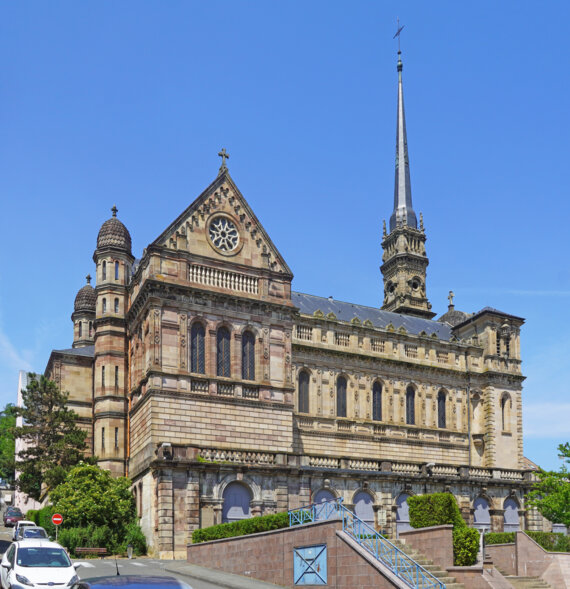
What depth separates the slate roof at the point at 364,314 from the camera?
202 ft

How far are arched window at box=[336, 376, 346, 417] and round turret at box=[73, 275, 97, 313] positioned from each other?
25364mm

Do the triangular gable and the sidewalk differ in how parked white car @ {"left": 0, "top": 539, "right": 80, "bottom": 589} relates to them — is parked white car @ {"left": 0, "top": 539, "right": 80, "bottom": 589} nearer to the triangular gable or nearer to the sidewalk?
the sidewalk

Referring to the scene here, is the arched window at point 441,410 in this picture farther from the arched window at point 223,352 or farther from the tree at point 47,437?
the tree at point 47,437

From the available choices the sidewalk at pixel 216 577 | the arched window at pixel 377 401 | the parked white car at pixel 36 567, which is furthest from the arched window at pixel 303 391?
the parked white car at pixel 36 567

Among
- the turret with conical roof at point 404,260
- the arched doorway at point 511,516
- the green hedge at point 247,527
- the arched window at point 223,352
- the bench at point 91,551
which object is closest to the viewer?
the green hedge at point 247,527

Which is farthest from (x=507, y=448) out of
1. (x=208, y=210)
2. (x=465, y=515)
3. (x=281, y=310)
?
(x=208, y=210)

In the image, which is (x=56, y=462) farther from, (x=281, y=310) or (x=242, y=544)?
(x=242, y=544)

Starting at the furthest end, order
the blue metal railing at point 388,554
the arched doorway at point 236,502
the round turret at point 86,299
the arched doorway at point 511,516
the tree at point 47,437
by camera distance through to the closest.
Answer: the round turret at point 86,299, the arched doorway at point 511,516, the tree at point 47,437, the arched doorway at point 236,502, the blue metal railing at point 388,554

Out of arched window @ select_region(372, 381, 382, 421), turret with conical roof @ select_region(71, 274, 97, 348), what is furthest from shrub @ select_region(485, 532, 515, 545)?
turret with conical roof @ select_region(71, 274, 97, 348)

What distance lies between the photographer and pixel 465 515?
4897cm

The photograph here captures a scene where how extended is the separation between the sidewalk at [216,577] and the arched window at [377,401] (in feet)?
86.3

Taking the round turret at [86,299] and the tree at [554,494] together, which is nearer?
the tree at [554,494]

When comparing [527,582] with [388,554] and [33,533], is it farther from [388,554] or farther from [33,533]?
[33,533]

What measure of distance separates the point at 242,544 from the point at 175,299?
18.5m
